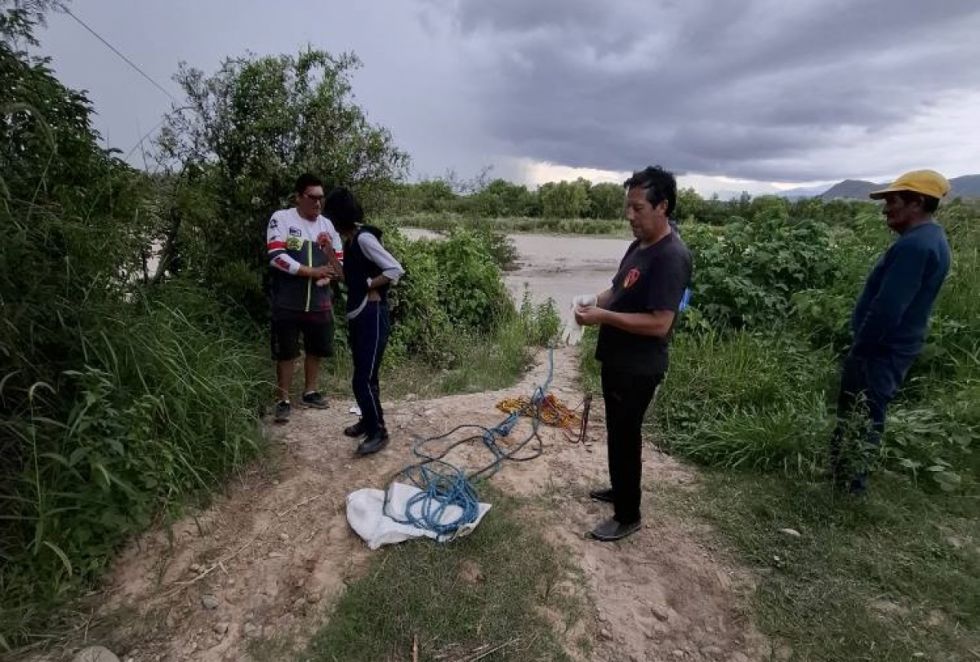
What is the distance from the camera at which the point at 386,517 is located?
2.63m

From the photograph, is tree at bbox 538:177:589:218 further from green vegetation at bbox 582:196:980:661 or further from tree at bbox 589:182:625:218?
green vegetation at bbox 582:196:980:661

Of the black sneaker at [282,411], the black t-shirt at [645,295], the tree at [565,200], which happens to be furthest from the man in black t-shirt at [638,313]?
the tree at [565,200]

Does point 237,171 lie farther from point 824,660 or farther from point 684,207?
point 684,207

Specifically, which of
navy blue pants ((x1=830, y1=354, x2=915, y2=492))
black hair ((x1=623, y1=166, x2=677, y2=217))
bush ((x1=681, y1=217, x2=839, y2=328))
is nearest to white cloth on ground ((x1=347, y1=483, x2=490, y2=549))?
black hair ((x1=623, y1=166, x2=677, y2=217))

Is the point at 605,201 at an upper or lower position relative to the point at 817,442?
upper

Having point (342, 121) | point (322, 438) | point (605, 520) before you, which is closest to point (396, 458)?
point (322, 438)

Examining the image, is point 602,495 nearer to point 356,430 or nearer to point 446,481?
point 446,481

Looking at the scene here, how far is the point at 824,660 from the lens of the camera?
2.04 m

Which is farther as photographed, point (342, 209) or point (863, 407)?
point (342, 209)

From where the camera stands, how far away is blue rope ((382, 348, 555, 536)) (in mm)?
2613

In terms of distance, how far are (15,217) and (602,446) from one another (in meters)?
3.35

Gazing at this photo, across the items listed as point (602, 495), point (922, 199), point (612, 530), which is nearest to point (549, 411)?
point (602, 495)

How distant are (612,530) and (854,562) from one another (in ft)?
3.57

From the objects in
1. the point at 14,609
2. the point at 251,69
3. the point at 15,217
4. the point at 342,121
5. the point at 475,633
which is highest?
the point at 251,69
